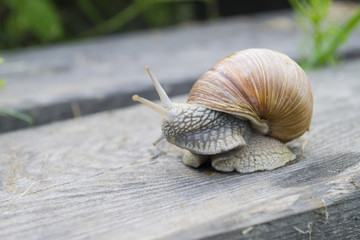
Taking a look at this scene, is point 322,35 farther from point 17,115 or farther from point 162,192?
point 17,115

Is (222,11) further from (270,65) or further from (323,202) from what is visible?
(323,202)

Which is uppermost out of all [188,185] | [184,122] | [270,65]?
[270,65]

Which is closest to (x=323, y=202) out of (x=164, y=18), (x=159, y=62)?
(x=159, y=62)

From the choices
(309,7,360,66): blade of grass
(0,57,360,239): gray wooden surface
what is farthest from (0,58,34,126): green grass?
(309,7,360,66): blade of grass

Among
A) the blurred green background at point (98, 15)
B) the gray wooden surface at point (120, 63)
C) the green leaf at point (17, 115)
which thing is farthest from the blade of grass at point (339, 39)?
the green leaf at point (17, 115)

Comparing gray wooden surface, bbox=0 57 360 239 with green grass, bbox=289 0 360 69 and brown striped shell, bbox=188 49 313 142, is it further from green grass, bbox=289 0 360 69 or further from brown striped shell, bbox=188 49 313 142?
green grass, bbox=289 0 360 69

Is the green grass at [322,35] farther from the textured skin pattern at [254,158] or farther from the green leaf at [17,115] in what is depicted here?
the green leaf at [17,115]
